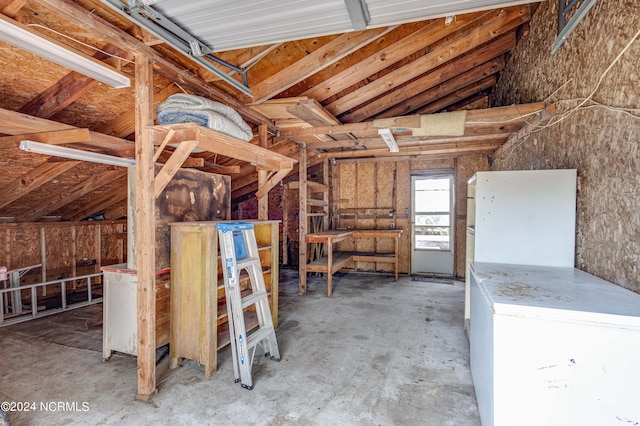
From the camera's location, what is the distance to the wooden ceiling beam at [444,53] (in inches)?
116

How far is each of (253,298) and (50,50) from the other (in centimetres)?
214

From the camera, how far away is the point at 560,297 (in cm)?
138

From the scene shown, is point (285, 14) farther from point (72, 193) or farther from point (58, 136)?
point (72, 193)

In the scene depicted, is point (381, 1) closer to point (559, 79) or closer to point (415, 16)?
point (415, 16)

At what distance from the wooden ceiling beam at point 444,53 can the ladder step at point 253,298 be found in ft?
7.91

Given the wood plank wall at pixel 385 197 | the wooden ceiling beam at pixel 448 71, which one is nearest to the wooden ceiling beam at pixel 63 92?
the wooden ceiling beam at pixel 448 71

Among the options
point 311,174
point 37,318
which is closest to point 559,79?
point 311,174

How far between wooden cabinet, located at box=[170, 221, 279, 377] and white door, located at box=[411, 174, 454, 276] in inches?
186

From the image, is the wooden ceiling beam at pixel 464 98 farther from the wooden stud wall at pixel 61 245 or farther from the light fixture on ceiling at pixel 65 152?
the wooden stud wall at pixel 61 245

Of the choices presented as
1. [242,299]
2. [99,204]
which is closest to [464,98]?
[242,299]

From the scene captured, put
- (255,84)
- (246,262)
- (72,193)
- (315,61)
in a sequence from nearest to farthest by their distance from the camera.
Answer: (246,262) < (315,61) < (255,84) < (72,193)

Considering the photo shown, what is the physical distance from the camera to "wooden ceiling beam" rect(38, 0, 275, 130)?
171 cm

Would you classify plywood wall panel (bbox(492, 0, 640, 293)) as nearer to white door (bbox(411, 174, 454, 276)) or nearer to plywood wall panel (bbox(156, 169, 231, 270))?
plywood wall panel (bbox(156, 169, 231, 270))

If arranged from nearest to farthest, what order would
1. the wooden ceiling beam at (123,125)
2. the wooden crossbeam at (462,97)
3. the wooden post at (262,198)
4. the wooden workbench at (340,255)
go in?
the wooden ceiling beam at (123,125), the wooden post at (262,198), the wooden crossbeam at (462,97), the wooden workbench at (340,255)
